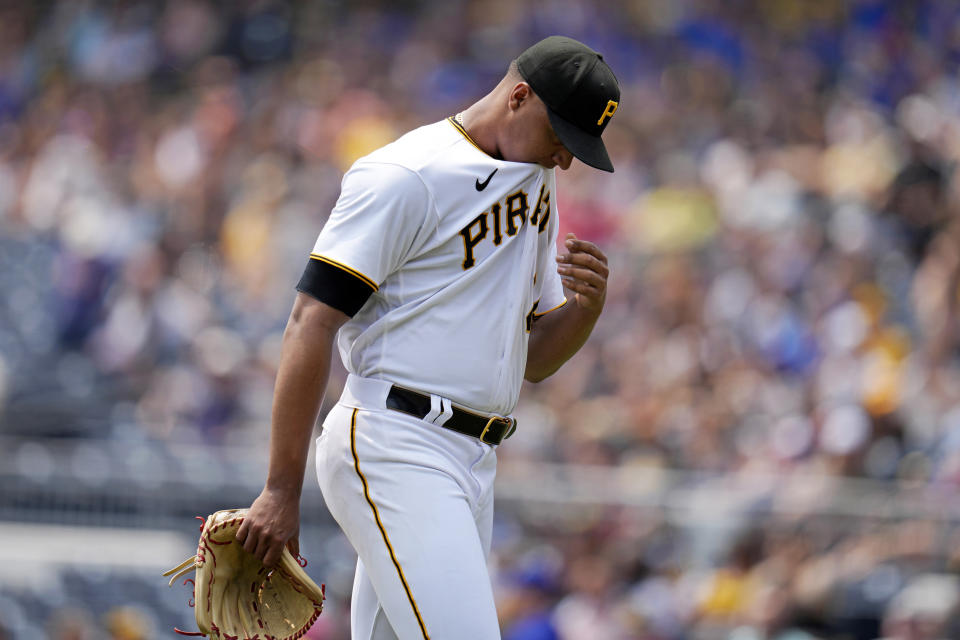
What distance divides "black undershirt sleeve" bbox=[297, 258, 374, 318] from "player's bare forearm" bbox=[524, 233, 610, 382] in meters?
0.57

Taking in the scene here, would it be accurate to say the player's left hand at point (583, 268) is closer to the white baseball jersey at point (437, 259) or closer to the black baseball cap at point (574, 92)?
the white baseball jersey at point (437, 259)

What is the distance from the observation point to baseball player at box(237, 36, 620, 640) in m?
2.59

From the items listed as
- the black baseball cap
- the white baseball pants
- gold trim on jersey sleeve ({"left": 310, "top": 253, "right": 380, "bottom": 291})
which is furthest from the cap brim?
the white baseball pants

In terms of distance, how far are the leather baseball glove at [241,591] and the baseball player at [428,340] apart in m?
0.07

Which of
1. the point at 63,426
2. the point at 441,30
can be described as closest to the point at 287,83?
the point at 441,30

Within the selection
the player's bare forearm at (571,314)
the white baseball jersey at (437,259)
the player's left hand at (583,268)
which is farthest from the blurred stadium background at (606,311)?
the white baseball jersey at (437,259)

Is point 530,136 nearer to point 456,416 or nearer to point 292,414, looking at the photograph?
point 456,416

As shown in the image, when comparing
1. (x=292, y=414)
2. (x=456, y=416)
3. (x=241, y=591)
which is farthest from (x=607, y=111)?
(x=241, y=591)

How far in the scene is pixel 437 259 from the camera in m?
2.73

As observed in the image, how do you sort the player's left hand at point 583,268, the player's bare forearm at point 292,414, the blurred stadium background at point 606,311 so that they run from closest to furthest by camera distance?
the player's bare forearm at point 292,414, the player's left hand at point 583,268, the blurred stadium background at point 606,311

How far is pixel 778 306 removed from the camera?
316 inches

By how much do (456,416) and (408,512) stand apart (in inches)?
9.6

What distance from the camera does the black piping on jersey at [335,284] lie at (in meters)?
2.58

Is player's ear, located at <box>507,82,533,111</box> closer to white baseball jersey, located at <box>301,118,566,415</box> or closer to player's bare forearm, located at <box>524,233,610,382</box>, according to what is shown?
white baseball jersey, located at <box>301,118,566,415</box>
